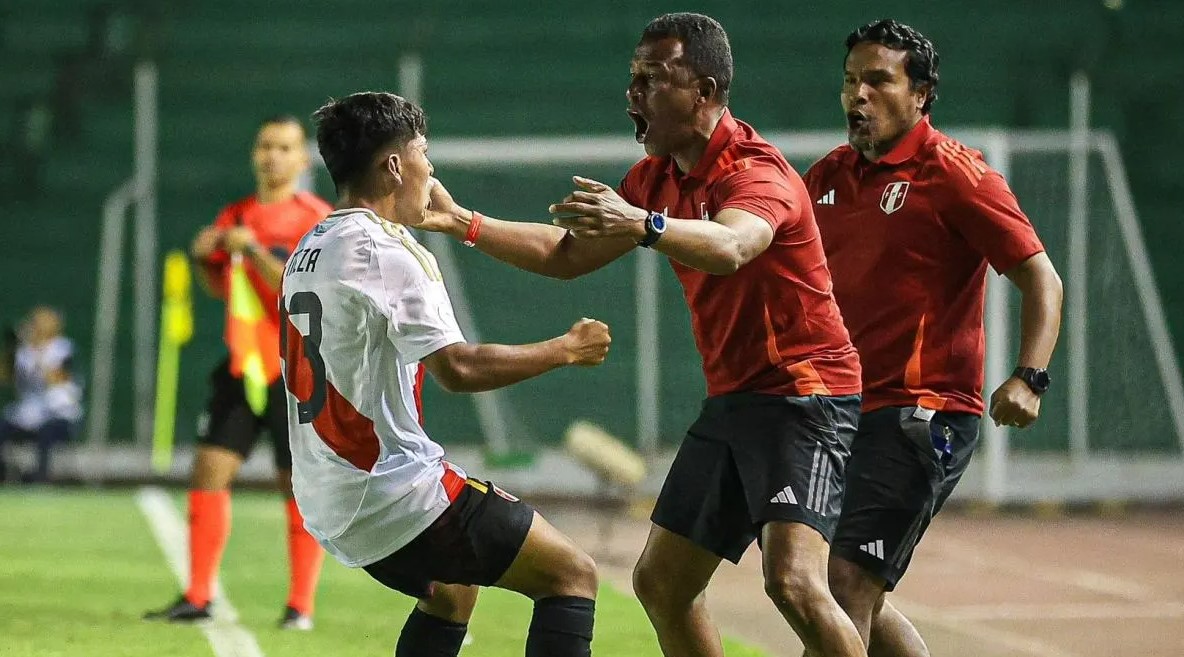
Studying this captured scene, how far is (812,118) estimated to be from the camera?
16.8 meters

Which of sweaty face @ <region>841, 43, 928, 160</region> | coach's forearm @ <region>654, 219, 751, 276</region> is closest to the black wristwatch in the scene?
sweaty face @ <region>841, 43, 928, 160</region>

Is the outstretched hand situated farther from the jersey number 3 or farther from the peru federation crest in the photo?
the peru federation crest

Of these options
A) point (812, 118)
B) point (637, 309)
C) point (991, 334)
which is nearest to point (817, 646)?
point (991, 334)

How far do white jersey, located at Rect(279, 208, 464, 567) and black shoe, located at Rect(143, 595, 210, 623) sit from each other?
3477mm

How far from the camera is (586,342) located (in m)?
4.30

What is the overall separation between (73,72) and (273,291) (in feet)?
30.6

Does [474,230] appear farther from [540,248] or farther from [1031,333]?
[1031,333]

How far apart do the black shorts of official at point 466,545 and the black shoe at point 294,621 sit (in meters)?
3.28

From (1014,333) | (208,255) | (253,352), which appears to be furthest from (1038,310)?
(1014,333)

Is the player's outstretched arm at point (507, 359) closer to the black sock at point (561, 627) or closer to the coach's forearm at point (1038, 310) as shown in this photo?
the black sock at point (561, 627)

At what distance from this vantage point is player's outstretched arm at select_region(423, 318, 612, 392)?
4.27 metres

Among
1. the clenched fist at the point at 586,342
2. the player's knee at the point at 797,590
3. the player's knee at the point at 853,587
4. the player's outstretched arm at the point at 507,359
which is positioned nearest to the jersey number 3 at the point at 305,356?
the player's outstretched arm at the point at 507,359

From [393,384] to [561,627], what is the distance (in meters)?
0.81

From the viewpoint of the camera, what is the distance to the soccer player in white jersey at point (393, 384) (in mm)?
→ 4316
